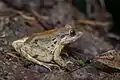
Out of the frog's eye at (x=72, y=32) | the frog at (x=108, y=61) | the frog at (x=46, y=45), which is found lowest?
the frog at (x=108, y=61)

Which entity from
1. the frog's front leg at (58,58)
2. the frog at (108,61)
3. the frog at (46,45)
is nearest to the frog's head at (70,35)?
the frog at (46,45)

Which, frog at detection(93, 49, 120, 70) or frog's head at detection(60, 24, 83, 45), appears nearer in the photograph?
frog at detection(93, 49, 120, 70)

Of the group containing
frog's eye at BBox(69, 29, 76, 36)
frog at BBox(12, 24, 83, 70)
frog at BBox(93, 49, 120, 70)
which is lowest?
frog at BBox(93, 49, 120, 70)

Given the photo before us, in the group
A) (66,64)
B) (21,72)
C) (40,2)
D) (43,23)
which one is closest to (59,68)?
(66,64)

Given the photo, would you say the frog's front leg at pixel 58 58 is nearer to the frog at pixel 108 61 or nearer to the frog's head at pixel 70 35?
the frog's head at pixel 70 35

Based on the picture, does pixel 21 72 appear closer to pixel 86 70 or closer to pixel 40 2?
pixel 86 70

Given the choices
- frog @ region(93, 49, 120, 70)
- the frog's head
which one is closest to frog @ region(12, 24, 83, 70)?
the frog's head

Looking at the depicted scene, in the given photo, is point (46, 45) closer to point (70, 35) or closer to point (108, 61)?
point (70, 35)

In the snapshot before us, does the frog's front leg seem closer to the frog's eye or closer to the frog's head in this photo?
the frog's head

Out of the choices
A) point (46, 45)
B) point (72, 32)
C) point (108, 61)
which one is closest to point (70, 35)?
point (72, 32)

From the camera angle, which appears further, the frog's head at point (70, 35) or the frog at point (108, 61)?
the frog's head at point (70, 35)
